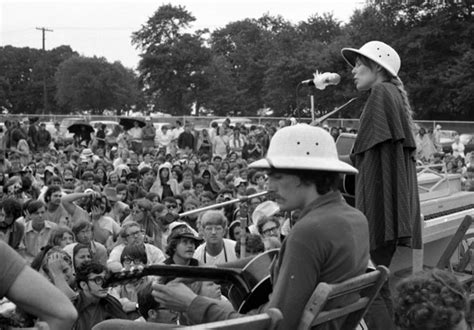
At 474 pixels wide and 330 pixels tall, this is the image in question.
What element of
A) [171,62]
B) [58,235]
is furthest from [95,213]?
[171,62]

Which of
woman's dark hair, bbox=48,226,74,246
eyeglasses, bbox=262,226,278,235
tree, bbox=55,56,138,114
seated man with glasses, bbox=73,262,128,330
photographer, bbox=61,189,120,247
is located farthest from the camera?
tree, bbox=55,56,138,114

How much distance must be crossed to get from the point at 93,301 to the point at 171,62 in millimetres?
63212

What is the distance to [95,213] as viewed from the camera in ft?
30.0

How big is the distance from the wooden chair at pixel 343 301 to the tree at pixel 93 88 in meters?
80.6

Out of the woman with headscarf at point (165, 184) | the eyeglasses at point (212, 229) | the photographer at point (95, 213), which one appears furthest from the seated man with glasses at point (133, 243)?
the woman with headscarf at point (165, 184)

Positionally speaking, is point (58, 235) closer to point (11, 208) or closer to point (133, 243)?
point (133, 243)

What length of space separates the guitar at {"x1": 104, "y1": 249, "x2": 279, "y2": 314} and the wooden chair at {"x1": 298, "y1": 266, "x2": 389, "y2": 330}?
Result: 0.37 m

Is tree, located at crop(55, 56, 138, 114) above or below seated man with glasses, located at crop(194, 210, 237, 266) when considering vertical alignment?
above

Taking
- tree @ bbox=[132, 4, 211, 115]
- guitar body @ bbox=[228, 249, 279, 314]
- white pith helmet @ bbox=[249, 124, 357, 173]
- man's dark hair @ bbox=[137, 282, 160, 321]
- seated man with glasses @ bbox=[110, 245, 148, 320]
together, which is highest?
tree @ bbox=[132, 4, 211, 115]

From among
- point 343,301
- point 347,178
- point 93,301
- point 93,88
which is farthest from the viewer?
point 93,88

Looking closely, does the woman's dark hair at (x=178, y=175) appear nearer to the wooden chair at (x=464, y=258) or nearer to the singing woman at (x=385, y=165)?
the wooden chair at (x=464, y=258)

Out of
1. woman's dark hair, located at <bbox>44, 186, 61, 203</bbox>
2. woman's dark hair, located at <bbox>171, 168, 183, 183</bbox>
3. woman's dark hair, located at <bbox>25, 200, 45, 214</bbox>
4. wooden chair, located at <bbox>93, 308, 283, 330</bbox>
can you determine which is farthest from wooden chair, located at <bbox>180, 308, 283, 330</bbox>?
woman's dark hair, located at <bbox>171, 168, 183, 183</bbox>

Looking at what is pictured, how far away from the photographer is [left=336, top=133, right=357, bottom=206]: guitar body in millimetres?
4969

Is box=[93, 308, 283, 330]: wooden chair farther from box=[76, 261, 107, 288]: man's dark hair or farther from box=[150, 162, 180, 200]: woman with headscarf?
box=[150, 162, 180, 200]: woman with headscarf
